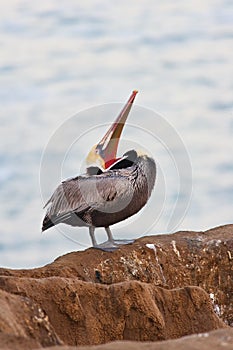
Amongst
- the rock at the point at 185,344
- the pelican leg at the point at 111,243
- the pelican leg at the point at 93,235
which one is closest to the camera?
the rock at the point at 185,344

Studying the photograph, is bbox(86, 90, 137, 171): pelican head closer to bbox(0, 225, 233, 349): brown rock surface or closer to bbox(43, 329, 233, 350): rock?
bbox(0, 225, 233, 349): brown rock surface

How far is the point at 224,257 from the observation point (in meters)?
18.7

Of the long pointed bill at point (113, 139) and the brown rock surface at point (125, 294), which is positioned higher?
the long pointed bill at point (113, 139)

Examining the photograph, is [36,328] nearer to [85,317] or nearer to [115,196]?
[85,317]

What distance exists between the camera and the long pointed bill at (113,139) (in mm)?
19609

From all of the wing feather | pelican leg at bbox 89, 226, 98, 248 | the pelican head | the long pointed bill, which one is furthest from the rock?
the long pointed bill

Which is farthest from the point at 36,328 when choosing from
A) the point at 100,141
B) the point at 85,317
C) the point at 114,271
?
the point at 100,141

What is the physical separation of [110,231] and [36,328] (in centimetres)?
783

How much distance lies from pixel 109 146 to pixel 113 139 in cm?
21

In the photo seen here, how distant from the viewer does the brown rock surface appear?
10656 millimetres

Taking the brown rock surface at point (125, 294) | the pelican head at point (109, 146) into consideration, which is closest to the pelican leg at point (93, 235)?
the brown rock surface at point (125, 294)

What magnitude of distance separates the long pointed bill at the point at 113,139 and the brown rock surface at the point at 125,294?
1.90m

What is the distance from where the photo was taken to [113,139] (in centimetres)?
1995

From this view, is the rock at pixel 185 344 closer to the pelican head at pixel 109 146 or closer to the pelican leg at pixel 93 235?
the pelican leg at pixel 93 235
